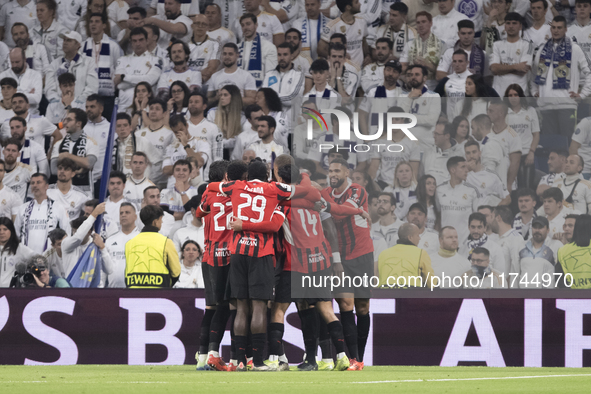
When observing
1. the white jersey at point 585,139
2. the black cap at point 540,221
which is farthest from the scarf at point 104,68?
the white jersey at point 585,139

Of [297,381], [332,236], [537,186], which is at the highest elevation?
[537,186]

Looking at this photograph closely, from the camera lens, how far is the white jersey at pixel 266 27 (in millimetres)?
12688

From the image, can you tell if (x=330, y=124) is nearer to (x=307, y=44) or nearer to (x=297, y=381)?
(x=307, y=44)

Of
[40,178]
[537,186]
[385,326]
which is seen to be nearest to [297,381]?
[385,326]

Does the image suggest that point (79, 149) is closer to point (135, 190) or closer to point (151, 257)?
point (135, 190)

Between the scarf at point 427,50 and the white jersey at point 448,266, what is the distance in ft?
12.9

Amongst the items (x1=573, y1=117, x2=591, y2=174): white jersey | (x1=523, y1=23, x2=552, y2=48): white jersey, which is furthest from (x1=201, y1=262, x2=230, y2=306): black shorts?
(x1=523, y1=23, x2=552, y2=48): white jersey

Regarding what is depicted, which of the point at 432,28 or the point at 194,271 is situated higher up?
the point at 432,28

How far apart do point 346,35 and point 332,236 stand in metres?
5.49

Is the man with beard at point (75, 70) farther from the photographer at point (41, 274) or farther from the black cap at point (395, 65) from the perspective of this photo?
the black cap at point (395, 65)

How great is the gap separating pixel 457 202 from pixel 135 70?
564cm

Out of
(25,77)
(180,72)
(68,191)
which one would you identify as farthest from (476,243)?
(25,77)

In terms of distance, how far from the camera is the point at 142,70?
40.8 ft

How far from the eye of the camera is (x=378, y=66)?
12.0m
